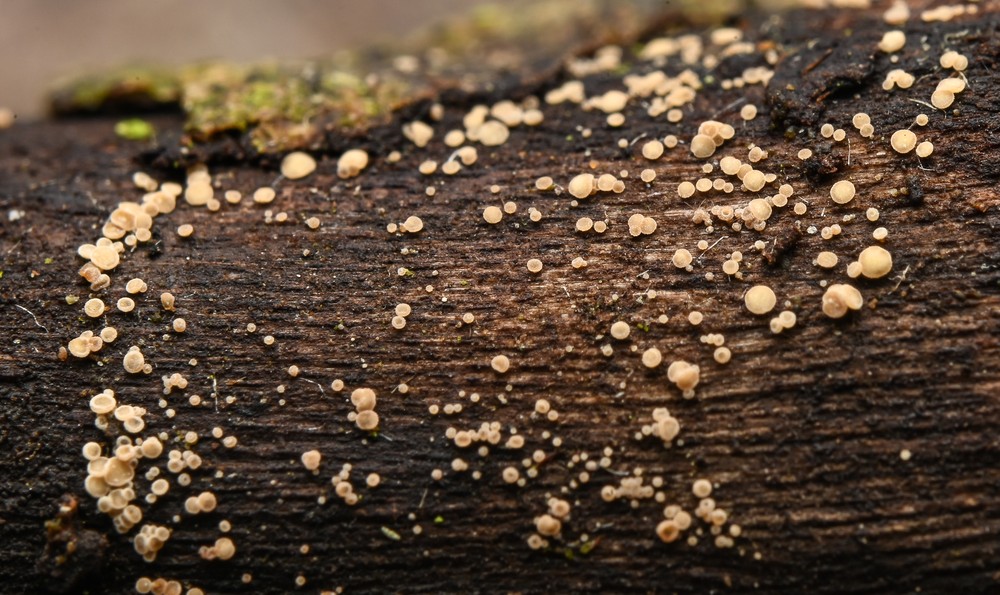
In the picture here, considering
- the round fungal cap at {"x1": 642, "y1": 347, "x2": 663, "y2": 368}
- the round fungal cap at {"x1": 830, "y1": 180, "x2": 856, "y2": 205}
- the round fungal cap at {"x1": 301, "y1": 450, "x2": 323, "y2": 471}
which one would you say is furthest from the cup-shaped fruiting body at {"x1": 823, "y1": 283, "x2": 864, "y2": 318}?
the round fungal cap at {"x1": 301, "y1": 450, "x2": 323, "y2": 471}

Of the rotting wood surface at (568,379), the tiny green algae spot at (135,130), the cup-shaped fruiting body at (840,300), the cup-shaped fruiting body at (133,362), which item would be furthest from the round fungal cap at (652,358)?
the tiny green algae spot at (135,130)

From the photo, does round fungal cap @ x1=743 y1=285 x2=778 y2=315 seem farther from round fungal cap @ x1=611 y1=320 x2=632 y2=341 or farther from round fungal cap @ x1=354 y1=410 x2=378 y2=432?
round fungal cap @ x1=354 y1=410 x2=378 y2=432

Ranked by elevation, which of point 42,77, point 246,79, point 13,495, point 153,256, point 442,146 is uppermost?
point 42,77

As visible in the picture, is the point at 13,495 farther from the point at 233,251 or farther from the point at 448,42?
the point at 448,42

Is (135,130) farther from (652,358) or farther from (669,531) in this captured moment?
(669,531)

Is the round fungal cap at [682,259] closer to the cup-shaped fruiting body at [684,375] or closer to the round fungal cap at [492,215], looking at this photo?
the cup-shaped fruiting body at [684,375]

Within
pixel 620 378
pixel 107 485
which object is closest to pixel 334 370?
pixel 107 485
